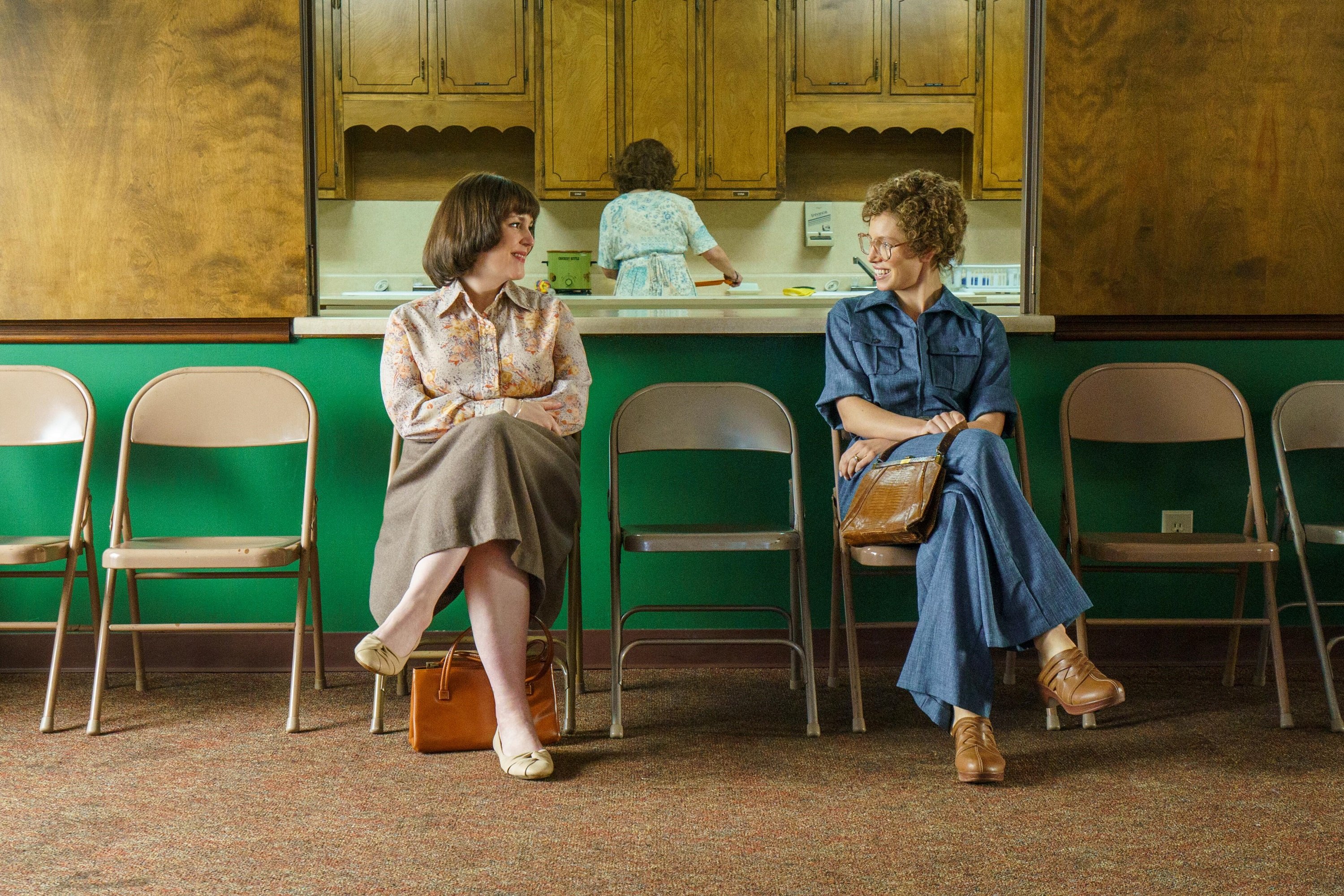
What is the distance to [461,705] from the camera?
7.63 feet

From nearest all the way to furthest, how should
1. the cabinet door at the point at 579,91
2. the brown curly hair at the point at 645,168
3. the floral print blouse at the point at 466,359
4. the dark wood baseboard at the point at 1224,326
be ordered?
the floral print blouse at the point at 466,359 < the dark wood baseboard at the point at 1224,326 < the brown curly hair at the point at 645,168 < the cabinet door at the point at 579,91

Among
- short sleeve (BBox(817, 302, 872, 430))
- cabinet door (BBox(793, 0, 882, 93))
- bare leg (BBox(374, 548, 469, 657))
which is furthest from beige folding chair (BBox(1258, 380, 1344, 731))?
cabinet door (BBox(793, 0, 882, 93))

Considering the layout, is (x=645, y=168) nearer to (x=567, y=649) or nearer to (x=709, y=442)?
(x=709, y=442)

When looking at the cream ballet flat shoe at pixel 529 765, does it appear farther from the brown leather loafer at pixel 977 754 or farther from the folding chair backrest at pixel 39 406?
the folding chair backrest at pixel 39 406

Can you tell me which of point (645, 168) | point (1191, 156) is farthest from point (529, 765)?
point (645, 168)

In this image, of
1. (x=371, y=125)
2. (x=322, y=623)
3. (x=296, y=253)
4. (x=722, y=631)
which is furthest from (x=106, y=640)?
(x=371, y=125)

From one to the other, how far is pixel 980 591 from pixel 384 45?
4954 mm

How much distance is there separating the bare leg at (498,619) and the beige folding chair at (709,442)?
307 mm

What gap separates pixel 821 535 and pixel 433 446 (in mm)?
1241

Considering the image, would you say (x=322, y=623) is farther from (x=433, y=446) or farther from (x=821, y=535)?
(x=821, y=535)

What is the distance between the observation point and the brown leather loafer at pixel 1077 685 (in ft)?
6.87

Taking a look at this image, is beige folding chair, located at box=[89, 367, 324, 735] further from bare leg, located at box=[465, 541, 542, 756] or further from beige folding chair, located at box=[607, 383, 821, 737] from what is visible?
beige folding chair, located at box=[607, 383, 821, 737]

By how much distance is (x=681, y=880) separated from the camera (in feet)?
5.49

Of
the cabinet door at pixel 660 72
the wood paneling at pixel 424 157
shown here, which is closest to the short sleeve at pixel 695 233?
the cabinet door at pixel 660 72
